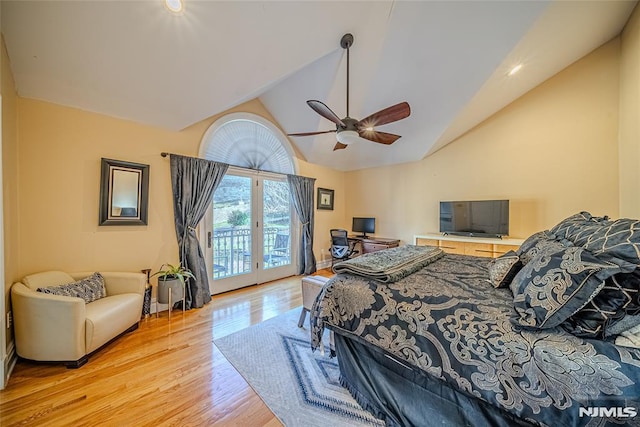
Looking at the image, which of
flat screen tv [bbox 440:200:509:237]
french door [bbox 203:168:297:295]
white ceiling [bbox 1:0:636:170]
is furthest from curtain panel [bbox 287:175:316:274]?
flat screen tv [bbox 440:200:509:237]

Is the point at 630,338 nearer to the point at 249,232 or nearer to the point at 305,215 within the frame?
the point at 249,232

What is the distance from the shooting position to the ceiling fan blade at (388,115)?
2.22m

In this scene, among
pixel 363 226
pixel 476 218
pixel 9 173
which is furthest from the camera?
pixel 363 226

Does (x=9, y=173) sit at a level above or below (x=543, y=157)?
below

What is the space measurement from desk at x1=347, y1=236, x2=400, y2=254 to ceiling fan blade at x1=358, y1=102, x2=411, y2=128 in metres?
2.84

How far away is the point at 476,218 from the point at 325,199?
2.97 meters

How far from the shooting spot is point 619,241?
112cm

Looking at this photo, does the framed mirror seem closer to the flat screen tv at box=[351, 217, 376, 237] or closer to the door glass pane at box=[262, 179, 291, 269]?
the door glass pane at box=[262, 179, 291, 269]

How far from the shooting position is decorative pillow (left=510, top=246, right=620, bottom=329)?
A: 973 millimetres

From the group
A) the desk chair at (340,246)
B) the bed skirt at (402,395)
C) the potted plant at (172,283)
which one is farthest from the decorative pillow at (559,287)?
the desk chair at (340,246)

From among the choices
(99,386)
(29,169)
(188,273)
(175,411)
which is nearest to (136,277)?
(188,273)

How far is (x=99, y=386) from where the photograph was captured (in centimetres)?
173

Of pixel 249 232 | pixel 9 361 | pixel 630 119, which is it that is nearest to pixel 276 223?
pixel 249 232

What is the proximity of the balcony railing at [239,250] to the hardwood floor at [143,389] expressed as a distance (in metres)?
1.31
